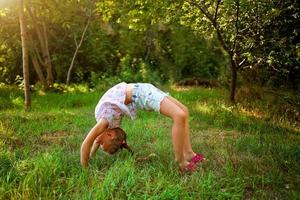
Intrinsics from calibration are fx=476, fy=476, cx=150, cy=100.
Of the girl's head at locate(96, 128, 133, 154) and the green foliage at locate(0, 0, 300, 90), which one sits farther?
the green foliage at locate(0, 0, 300, 90)

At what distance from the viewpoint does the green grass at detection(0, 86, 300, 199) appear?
4.65m

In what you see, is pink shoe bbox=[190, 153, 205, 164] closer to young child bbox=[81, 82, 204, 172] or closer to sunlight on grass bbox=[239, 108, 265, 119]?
young child bbox=[81, 82, 204, 172]

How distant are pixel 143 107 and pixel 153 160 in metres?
0.64

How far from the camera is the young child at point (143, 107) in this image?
5.25 metres

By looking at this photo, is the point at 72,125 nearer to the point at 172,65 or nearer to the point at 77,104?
the point at 77,104

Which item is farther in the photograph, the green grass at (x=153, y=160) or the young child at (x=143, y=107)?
the young child at (x=143, y=107)

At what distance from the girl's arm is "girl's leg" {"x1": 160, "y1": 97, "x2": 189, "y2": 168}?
70cm

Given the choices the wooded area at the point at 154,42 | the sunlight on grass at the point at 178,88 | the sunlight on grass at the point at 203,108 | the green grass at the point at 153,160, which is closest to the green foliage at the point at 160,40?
the wooded area at the point at 154,42

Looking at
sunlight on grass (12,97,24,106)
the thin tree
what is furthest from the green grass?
sunlight on grass (12,97,24,106)

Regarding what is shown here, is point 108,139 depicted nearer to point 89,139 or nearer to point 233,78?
point 89,139

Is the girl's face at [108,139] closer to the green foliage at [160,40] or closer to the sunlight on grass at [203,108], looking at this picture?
the sunlight on grass at [203,108]

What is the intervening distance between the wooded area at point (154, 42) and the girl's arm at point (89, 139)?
4.22 meters

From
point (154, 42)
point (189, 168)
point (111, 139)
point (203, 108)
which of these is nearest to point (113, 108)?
point (111, 139)

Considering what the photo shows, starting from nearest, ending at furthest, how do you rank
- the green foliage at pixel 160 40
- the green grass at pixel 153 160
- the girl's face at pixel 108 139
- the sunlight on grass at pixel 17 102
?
the green grass at pixel 153 160, the girl's face at pixel 108 139, the green foliage at pixel 160 40, the sunlight on grass at pixel 17 102
